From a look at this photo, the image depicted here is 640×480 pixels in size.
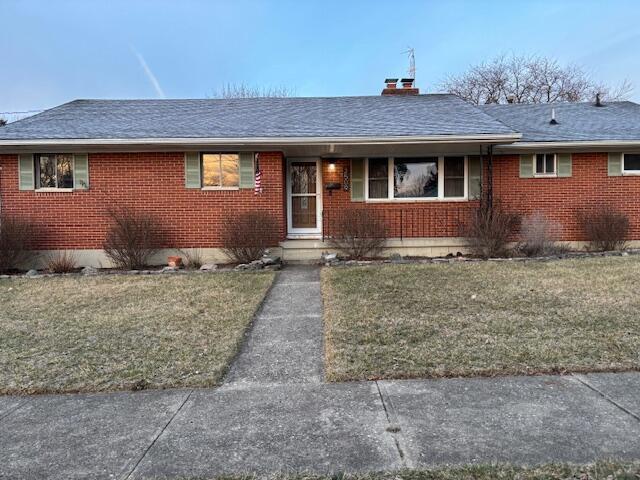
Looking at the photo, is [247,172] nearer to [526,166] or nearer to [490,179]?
[490,179]

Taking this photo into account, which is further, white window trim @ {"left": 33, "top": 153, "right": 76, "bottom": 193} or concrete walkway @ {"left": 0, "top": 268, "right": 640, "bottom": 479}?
white window trim @ {"left": 33, "top": 153, "right": 76, "bottom": 193}

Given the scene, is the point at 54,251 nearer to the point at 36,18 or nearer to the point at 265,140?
the point at 265,140

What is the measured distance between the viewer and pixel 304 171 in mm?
12305

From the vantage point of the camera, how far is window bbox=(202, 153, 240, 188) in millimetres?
11039

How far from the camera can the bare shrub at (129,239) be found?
10266mm

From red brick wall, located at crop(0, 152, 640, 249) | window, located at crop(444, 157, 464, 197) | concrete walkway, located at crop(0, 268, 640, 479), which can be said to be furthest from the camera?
window, located at crop(444, 157, 464, 197)

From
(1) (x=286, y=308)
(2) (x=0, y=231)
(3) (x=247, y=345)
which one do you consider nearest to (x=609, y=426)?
(3) (x=247, y=345)

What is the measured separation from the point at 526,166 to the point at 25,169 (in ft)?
40.3

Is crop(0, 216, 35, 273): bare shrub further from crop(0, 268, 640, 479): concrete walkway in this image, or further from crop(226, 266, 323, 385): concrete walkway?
crop(0, 268, 640, 479): concrete walkway

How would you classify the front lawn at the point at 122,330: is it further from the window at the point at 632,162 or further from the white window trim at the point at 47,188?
the window at the point at 632,162

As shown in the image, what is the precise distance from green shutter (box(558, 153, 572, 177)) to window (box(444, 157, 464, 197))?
2.47 m

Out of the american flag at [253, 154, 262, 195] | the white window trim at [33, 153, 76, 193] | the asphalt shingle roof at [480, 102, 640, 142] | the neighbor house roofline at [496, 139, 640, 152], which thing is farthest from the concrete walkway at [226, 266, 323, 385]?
the asphalt shingle roof at [480, 102, 640, 142]

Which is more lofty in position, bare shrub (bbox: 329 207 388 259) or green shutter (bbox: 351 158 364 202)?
green shutter (bbox: 351 158 364 202)

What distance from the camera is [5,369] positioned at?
4.43 metres
